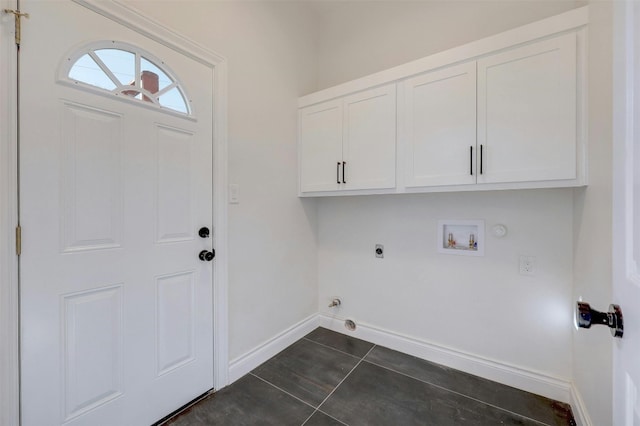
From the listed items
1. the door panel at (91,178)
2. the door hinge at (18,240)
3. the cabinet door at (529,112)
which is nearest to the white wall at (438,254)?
the cabinet door at (529,112)

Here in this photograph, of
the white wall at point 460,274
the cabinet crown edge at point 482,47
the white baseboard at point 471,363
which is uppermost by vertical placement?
the cabinet crown edge at point 482,47

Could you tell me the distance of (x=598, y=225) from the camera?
1107 mm

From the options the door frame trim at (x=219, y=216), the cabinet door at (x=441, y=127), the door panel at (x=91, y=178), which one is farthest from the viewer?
the door frame trim at (x=219, y=216)

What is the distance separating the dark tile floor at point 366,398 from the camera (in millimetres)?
1428

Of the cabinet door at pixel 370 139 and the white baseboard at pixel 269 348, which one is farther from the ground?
the cabinet door at pixel 370 139

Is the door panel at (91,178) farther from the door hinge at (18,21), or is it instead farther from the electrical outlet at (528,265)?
the electrical outlet at (528,265)

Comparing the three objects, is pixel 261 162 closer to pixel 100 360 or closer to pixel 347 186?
pixel 347 186

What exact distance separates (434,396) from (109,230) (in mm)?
2034

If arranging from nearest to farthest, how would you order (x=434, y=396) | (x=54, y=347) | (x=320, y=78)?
(x=54, y=347) < (x=434, y=396) < (x=320, y=78)

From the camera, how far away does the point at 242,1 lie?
1.79 metres

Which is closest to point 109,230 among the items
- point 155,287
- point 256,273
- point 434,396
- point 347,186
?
point 155,287

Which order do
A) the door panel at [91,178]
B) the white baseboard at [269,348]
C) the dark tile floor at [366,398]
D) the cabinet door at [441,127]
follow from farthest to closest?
the white baseboard at [269,348] → the cabinet door at [441,127] → the dark tile floor at [366,398] → the door panel at [91,178]

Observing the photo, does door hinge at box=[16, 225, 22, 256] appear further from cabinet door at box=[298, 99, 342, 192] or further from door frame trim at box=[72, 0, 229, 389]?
cabinet door at box=[298, 99, 342, 192]

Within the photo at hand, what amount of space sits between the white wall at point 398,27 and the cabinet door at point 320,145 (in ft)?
1.72
